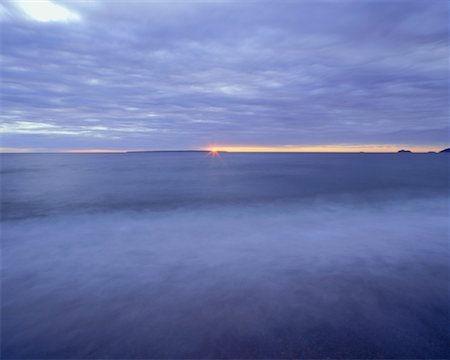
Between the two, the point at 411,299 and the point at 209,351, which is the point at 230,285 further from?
the point at 411,299

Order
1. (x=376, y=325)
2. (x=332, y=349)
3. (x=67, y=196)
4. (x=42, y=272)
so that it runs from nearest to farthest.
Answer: (x=332, y=349) → (x=376, y=325) → (x=42, y=272) → (x=67, y=196)

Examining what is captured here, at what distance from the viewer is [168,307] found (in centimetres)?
618

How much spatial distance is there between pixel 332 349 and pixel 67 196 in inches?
934

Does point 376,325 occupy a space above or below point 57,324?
above

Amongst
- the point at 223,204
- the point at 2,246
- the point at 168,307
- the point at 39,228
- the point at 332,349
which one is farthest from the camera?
the point at 223,204

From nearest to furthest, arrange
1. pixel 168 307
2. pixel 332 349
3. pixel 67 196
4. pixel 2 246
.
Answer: pixel 332 349 < pixel 168 307 < pixel 2 246 < pixel 67 196

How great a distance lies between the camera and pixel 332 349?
4.84m

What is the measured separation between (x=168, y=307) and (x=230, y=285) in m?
1.84

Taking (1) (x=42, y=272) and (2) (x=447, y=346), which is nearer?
(2) (x=447, y=346)

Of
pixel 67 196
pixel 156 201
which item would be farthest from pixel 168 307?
pixel 67 196

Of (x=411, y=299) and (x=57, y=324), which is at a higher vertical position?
(x=411, y=299)

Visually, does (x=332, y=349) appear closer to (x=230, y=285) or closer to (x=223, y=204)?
(x=230, y=285)

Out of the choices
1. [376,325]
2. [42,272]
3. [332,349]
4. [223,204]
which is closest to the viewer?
[332,349]

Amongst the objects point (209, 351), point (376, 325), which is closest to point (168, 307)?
point (209, 351)
